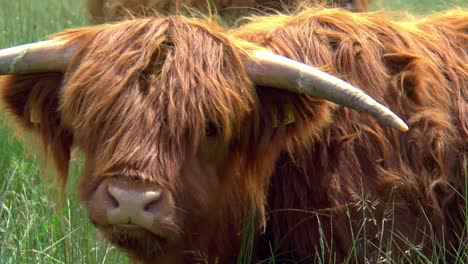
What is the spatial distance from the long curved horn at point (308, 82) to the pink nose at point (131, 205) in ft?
1.97

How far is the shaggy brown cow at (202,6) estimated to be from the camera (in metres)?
6.44

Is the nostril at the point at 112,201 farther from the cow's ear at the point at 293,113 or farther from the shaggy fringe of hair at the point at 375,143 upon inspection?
the shaggy fringe of hair at the point at 375,143

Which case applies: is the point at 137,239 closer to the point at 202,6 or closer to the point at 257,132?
the point at 257,132

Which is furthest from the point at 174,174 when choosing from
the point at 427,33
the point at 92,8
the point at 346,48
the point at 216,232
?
the point at 92,8

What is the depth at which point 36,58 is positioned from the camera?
3635mm

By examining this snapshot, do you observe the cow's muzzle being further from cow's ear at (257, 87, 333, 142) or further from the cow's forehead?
cow's ear at (257, 87, 333, 142)

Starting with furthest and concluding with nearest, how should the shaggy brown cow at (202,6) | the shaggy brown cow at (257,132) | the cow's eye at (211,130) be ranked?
the shaggy brown cow at (202,6)
the cow's eye at (211,130)
the shaggy brown cow at (257,132)

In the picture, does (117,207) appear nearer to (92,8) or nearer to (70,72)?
(70,72)

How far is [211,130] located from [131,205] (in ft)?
1.67

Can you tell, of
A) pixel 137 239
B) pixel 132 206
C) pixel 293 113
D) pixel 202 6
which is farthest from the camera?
pixel 202 6

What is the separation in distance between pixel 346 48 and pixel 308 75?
45 cm

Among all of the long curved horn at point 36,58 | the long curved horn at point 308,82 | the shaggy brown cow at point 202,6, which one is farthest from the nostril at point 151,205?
the shaggy brown cow at point 202,6

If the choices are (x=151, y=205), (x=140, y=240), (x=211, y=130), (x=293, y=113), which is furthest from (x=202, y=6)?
(x=151, y=205)

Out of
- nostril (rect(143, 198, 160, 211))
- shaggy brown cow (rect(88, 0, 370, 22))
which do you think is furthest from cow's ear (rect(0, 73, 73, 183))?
shaggy brown cow (rect(88, 0, 370, 22))
